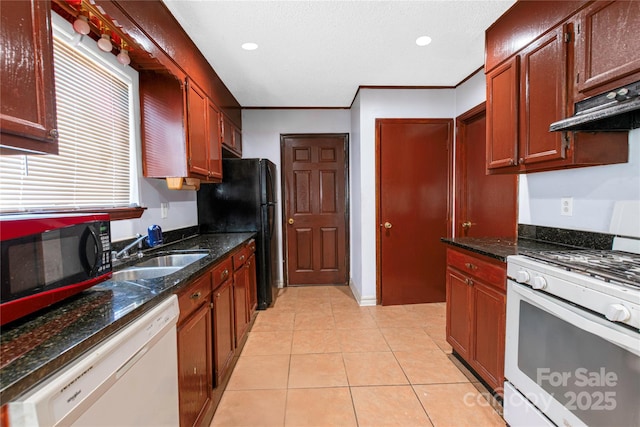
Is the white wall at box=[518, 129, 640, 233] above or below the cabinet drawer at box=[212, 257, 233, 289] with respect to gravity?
above

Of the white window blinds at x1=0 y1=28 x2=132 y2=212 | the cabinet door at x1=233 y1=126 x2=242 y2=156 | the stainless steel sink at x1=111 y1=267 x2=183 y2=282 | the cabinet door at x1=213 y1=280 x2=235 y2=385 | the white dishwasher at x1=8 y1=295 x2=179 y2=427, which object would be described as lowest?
the cabinet door at x1=213 y1=280 x2=235 y2=385

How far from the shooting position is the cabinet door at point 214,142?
8.34 ft

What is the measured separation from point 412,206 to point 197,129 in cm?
231

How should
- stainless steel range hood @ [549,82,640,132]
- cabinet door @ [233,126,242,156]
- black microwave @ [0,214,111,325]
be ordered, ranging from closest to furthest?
black microwave @ [0,214,111,325] < stainless steel range hood @ [549,82,640,132] < cabinet door @ [233,126,242,156]

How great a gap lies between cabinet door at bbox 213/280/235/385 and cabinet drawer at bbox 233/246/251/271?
0.20 meters

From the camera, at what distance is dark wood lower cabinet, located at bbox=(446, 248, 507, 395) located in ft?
5.25

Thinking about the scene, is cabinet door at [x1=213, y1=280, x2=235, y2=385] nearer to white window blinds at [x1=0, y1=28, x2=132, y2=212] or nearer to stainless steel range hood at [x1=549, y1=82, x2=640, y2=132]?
white window blinds at [x1=0, y1=28, x2=132, y2=212]

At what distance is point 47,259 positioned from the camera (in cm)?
89

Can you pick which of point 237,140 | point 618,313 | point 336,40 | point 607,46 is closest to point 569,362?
point 618,313

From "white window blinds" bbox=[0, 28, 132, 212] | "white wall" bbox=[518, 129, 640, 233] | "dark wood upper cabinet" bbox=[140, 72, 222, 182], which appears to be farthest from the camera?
"dark wood upper cabinet" bbox=[140, 72, 222, 182]

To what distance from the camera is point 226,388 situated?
1914 mm

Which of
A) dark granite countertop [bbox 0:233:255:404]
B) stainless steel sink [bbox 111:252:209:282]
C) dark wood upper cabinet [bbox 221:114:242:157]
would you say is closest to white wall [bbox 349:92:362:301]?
dark wood upper cabinet [bbox 221:114:242:157]

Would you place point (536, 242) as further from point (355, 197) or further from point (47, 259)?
point (47, 259)

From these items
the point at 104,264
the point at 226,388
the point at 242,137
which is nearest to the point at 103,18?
the point at 104,264
